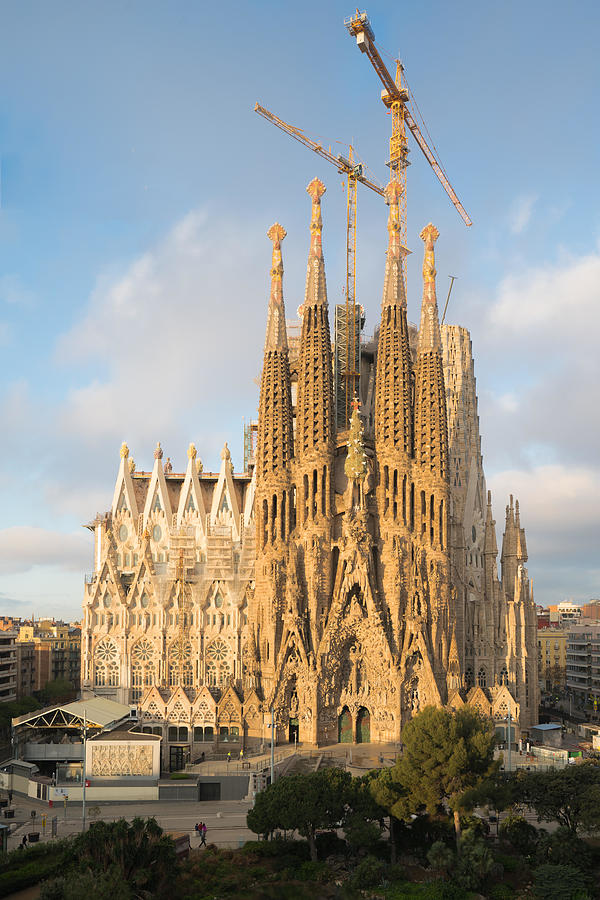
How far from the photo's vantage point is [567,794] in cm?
3569

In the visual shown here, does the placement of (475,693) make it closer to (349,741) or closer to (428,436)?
(349,741)

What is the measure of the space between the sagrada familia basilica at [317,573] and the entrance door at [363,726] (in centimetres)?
11

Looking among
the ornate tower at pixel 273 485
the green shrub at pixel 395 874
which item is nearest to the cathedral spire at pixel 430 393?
the ornate tower at pixel 273 485

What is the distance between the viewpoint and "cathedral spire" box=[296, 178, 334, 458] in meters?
72.4

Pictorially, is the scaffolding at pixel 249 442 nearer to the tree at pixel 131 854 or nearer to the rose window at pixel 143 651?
the rose window at pixel 143 651

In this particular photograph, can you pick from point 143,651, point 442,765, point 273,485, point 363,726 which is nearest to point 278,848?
point 442,765

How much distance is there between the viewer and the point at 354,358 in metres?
80.0

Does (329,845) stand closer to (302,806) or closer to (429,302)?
(302,806)

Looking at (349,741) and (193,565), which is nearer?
(349,741)

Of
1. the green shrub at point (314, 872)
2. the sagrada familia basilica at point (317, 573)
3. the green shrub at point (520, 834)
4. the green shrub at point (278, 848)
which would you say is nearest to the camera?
the green shrub at point (314, 872)

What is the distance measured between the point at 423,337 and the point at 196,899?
175 ft

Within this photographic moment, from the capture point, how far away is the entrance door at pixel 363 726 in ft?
222

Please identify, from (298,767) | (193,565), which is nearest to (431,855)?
(298,767)

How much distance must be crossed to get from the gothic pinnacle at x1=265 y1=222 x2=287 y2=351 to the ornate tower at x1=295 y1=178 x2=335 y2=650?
1.99m
